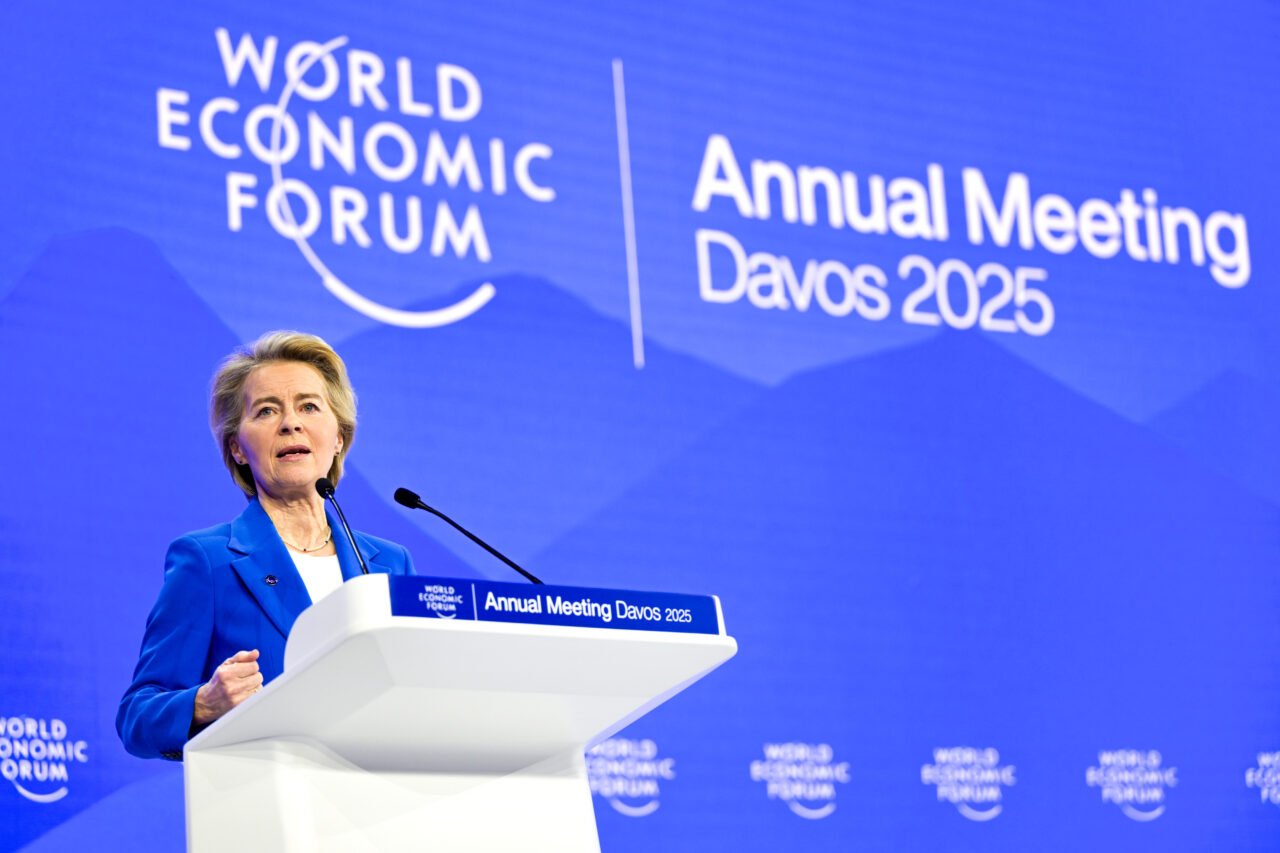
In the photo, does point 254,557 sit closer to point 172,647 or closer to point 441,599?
point 172,647

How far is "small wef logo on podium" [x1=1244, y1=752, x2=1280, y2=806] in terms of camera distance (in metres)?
4.34

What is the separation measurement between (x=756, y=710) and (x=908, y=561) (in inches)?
21.9

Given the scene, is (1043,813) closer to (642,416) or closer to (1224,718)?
(1224,718)

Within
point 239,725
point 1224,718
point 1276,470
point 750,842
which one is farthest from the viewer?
point 1276,470

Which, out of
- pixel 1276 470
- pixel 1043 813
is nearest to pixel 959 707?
pixel 1043 813

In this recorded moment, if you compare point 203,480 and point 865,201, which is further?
point 865,201

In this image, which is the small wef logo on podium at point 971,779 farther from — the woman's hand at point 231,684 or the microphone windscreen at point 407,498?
the woman's hand at point 231,684

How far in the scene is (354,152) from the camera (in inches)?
151

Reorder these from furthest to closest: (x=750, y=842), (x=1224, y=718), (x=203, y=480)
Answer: (x=1224, y=718), (x=750, y=842), (x=203, y=480)

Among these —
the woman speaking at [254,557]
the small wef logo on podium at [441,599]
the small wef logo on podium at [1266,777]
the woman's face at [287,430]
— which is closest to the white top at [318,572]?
the woman speaking at [254,557]

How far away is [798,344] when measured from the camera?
4.21 metres

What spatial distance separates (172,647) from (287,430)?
17.2 inches

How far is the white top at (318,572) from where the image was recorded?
8.80 feet

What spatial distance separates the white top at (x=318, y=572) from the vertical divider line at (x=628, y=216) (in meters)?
1.38
